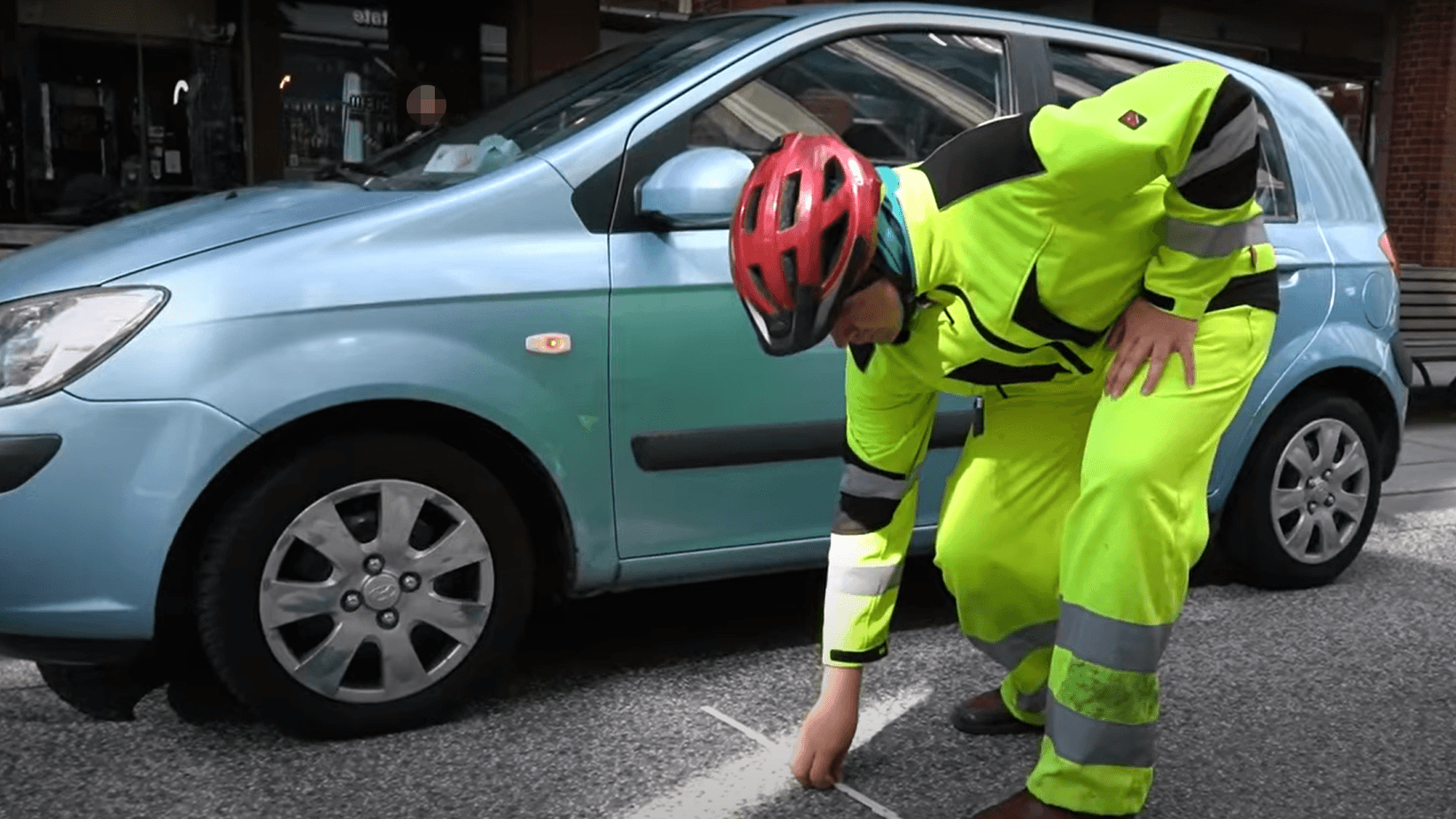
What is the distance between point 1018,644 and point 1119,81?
6.36 feet

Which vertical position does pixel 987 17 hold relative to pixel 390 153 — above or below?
above

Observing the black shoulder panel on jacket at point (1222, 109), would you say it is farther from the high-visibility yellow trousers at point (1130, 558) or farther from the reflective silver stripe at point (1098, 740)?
the reflective silver stripe at point (1098, 740)

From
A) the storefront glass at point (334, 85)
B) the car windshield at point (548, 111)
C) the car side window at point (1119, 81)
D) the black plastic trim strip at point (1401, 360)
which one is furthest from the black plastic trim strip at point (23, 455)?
the storefront glass at point (334, 85)

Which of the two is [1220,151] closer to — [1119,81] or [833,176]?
[833,176]

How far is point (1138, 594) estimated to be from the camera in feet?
7.00

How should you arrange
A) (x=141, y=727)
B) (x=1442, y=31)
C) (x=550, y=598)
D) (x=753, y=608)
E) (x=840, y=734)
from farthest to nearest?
1. (x=1442, y=31)
2. (x=753, y=608)
3. (x=550, y=598)
4. (x=141, y=727)
5. (x=840, y=734)

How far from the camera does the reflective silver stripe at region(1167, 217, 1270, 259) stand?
211 cm

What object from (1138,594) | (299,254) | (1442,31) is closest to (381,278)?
(299,254)

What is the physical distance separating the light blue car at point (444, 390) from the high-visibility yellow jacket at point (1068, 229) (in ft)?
2.58

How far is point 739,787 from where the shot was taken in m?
2.61

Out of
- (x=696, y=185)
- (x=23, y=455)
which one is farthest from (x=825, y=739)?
(x=23, y=455)

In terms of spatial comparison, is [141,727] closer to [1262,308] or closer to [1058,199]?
[1058,199]

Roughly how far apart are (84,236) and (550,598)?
4.34 feet

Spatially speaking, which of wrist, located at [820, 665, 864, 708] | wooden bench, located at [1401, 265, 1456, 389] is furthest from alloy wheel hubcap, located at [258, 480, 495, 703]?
wooden bench, located at [1401, 265, 1456, 389]
